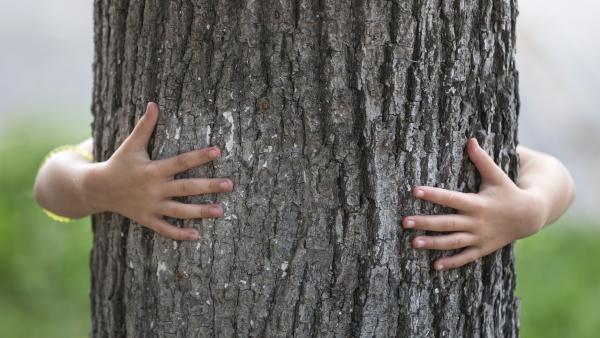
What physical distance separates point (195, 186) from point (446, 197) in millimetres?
552

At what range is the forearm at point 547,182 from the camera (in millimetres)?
1929

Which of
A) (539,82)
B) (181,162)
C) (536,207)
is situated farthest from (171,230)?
(539,82)

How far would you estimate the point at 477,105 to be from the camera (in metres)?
1.80

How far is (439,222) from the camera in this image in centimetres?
174

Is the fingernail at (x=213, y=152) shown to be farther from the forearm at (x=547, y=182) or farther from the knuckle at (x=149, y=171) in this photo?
the forearm at (x=547, y=182)

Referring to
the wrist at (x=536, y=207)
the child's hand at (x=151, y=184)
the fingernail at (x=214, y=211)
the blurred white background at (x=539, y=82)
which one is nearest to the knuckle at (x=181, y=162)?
the child's hand at (x=151, y=184)

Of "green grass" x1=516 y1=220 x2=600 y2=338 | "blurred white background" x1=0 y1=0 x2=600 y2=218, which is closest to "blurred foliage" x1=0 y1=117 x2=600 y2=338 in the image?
"green grass" x1=516 y1=220 x2=600 y2=338

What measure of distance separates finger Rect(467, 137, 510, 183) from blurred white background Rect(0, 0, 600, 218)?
3.66m

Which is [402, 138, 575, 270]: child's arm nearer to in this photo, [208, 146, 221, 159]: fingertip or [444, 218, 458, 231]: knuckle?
[444, 218, 458, 231]: knuckle

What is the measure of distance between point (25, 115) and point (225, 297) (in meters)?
4.41

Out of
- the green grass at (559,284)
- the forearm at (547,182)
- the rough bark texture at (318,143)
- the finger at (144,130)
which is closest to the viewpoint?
the rough bark texture at (318,143)

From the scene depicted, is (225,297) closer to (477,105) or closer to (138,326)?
(138,326)

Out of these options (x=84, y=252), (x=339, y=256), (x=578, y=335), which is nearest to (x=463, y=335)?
(x=339, y=256)

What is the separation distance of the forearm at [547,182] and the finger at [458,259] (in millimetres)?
224
